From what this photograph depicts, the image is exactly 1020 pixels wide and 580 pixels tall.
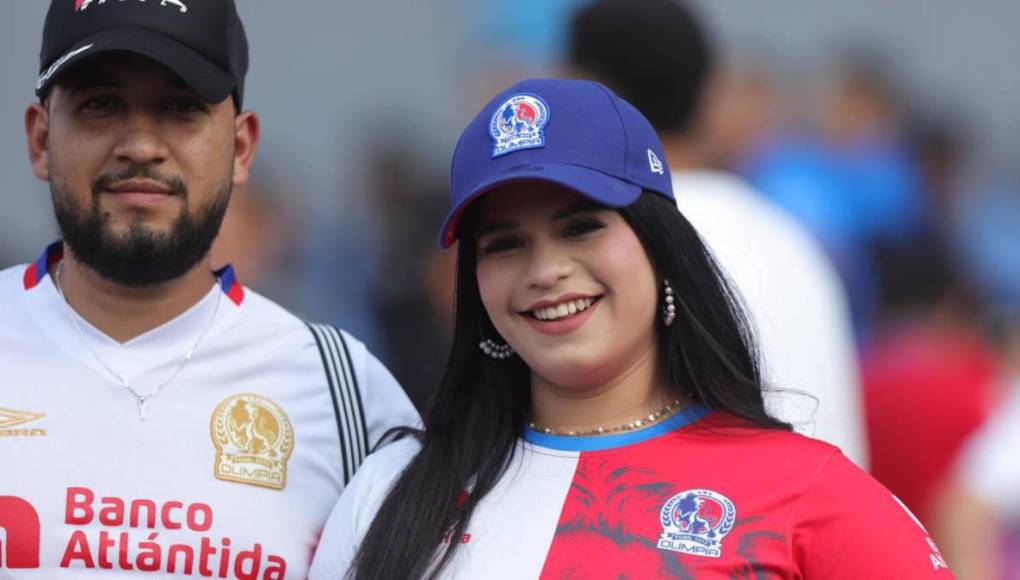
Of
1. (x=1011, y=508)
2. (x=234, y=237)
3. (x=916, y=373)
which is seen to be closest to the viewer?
(x=1011, y=508)

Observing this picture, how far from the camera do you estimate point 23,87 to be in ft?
29.7

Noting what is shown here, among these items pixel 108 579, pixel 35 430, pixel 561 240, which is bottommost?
pixel 108 579

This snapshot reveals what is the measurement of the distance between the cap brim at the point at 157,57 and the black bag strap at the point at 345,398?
582 mm

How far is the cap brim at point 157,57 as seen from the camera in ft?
11.7

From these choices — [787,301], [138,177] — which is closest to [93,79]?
[138,177]

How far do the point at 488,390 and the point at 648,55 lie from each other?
100cm

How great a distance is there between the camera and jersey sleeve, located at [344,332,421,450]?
3.88 m

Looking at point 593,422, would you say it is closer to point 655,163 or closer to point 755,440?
point 755,440

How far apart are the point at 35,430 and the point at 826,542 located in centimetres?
151

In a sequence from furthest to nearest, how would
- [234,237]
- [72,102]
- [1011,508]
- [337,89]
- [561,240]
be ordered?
[337,89] → [234,237] → [1011,508] → [72,102] → [561,240]

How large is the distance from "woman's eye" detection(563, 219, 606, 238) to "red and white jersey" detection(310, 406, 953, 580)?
38cm

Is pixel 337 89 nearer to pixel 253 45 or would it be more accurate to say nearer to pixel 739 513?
pixel 253 45

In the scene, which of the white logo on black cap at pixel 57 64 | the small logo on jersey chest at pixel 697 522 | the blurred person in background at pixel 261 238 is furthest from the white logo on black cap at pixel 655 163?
the blurred person in background at pixel 261 238

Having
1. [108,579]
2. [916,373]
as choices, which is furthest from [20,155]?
[108,579]
